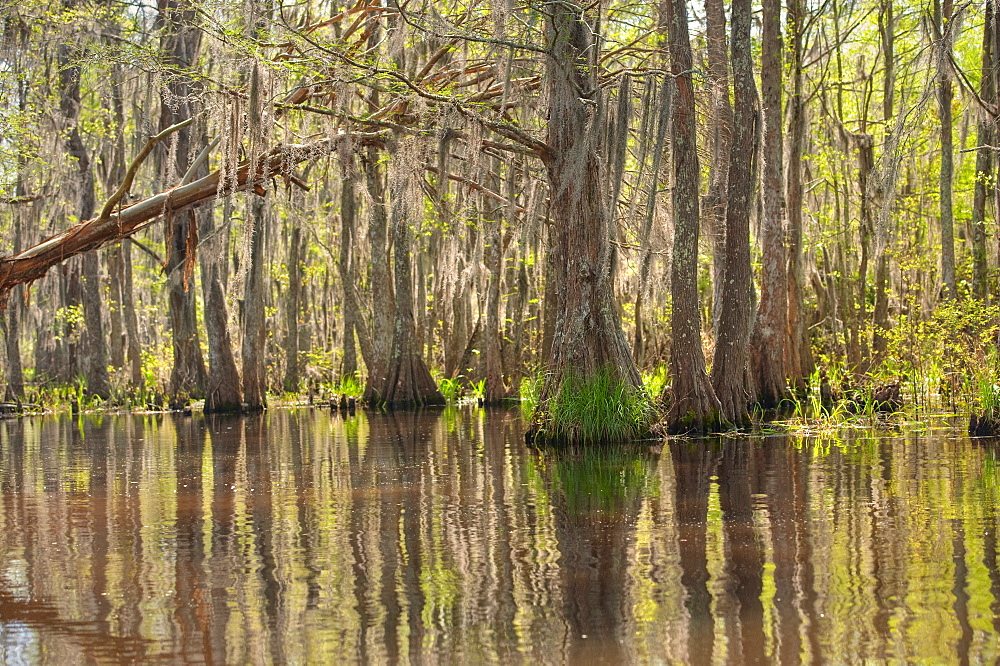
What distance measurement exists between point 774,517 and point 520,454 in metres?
4.92

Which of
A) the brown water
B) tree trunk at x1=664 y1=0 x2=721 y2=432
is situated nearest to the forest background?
tree trunk at x1=664 y1=0 x2=721 y2=432

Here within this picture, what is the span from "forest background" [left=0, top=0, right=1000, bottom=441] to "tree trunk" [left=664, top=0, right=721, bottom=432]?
3cm

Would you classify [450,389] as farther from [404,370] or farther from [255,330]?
[255,330]

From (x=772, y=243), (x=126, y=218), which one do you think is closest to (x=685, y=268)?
(x=772, y=243)

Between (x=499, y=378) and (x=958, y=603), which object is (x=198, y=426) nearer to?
(x=499, y=378)

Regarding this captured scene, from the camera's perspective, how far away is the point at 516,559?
628 cm

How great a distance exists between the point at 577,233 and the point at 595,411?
2.10 metres

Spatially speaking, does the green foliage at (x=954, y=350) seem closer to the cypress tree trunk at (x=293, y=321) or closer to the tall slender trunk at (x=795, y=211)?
the tall slender trunk at (x=795, y=211)

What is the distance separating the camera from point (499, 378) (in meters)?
23.0

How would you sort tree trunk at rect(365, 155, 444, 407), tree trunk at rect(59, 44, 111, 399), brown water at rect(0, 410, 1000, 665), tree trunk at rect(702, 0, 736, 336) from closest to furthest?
1. brown water at rect(0, 410, 1000, 665)
2. tree trunk at rect(702, 0, 736, 336)
3. tree trunk at rect(365, 155, 444, 407)
4. tree trunk at rect(59, 44, 111, 399)

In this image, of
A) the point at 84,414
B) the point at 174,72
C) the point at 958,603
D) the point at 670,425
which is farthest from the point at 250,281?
the point at 958,603

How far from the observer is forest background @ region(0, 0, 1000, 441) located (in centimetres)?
1330

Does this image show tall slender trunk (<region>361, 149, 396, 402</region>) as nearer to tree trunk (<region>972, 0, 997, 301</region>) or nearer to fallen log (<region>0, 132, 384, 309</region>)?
fallen log (<region>0, 132, 384, 309</region>)

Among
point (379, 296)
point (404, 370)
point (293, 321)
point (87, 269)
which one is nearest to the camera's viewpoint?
point (404, 370)
